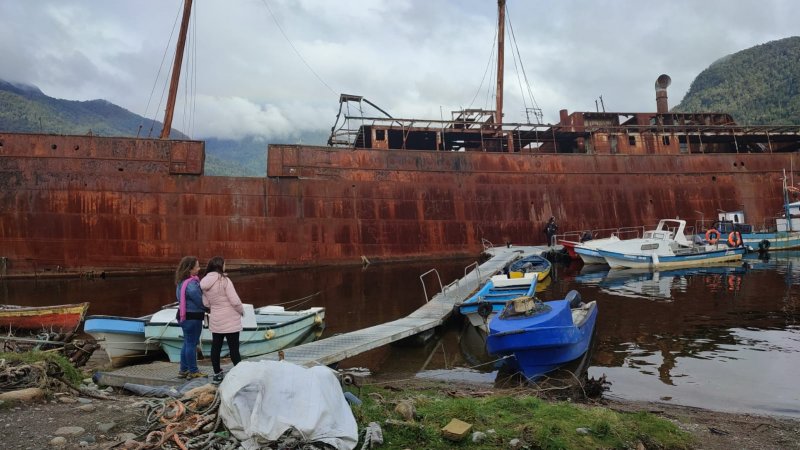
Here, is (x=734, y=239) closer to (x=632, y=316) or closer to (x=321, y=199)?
(x=632, y=316)

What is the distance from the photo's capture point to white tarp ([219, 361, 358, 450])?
3.59 meters

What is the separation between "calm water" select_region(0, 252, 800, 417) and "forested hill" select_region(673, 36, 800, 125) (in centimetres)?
8011

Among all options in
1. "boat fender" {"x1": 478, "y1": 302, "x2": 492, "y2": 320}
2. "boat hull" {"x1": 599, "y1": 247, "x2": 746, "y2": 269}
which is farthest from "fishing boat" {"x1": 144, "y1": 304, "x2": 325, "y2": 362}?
"boat hull" {"x1": 599, "y1": 247, "x2": 746, "y2": 269}

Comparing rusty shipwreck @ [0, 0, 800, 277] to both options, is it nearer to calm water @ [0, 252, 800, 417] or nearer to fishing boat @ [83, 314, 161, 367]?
calm water @ [0, 252, 800, 417]

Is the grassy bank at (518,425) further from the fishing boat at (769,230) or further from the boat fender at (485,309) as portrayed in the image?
the fishing boat at (769,230)

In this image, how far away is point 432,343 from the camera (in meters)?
9.68

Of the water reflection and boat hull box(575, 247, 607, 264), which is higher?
boat hull box(575, 247, 607, 264)

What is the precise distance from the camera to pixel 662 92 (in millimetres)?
31938

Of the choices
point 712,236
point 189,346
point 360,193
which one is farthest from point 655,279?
point 189,346

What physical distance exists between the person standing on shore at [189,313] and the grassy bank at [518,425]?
2.33 meters

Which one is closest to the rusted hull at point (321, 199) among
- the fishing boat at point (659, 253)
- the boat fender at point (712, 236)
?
the boat fender at point (712, 236)

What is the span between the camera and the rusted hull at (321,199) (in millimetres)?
17547

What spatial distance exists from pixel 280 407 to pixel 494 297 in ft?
25.7

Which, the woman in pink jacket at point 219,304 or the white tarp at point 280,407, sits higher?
the woman in pink jacket at point 219,304
